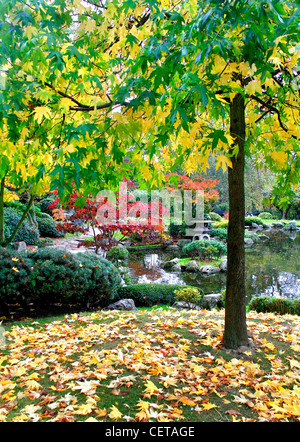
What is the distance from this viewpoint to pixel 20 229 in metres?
12.2

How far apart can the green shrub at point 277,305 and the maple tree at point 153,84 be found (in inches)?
106

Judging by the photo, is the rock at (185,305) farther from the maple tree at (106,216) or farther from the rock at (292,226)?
the rock at (292,226)

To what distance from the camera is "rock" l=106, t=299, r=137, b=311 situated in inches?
247

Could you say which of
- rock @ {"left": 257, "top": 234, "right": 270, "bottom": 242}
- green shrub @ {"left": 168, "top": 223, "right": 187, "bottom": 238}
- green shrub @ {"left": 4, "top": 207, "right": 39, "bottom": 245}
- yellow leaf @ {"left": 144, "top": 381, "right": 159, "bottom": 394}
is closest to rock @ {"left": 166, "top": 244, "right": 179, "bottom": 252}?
green shrub @ {"left": 168, "top": 223, "right": 187, "bottom": 238}

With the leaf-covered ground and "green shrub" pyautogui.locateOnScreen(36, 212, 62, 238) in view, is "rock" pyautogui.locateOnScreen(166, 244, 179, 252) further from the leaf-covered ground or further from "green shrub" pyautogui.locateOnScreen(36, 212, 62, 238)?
the leaf-covered ground

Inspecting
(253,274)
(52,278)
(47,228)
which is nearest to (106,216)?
(52,278)

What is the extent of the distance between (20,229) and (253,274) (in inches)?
354

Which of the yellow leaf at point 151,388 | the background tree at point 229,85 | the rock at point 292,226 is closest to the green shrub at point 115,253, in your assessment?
the background tree at point 229,85

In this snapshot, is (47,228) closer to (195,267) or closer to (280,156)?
(195,267)

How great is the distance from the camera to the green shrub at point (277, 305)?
5.66m

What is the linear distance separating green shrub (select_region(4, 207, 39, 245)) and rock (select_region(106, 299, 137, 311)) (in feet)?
23.3
